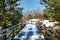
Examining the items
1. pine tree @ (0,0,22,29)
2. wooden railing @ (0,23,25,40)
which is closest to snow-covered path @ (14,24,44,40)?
wooden railing @ (0,23,25,40)

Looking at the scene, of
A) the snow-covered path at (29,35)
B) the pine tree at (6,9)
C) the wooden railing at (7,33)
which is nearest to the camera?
the wooden railing at (7,33)

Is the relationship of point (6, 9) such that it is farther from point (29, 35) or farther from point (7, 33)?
point (7, 33)

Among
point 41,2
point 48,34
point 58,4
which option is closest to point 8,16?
point 41,2

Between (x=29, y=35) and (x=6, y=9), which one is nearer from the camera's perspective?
(x=29, y=35)

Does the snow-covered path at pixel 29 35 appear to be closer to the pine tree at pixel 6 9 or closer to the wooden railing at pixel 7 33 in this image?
the wooden railing at pixel 7 33

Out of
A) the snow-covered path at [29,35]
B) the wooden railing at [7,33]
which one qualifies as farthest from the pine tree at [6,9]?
the wooden railing at [7,33]

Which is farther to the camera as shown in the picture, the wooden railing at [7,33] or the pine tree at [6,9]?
the pine tree at [6,9]

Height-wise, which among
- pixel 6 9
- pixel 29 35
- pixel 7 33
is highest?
pixel 6 9

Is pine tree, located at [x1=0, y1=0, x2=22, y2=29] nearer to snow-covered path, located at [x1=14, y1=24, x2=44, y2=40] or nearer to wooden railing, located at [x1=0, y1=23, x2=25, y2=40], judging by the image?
snow-covered path, located at [x1=14, y1=24, x2=44, y2=40]

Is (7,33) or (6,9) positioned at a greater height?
(6,9)

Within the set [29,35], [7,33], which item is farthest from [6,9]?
[7,33]

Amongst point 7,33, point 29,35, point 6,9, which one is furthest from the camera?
point 6,9

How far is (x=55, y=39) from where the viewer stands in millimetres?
11711

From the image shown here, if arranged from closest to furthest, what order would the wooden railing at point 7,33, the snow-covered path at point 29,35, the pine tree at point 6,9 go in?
the wooden railing at point 7,33, the snow-covered path at point 29,35, the pine tree at point 6,9
